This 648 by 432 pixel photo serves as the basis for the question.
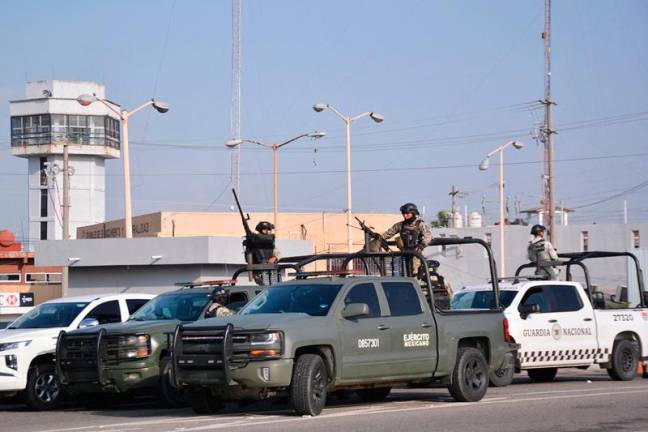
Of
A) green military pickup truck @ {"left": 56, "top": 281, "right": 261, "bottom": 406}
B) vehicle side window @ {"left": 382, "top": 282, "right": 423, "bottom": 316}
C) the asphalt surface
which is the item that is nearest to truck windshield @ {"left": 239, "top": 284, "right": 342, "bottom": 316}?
vehicle side window @ {"left": 382, "top": 282, "right": 423, "bottom": 316}

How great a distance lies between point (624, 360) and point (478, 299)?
3165mm

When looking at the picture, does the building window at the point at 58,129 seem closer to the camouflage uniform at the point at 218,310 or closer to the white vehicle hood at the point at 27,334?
the white vehicle hood at the point at 27,334

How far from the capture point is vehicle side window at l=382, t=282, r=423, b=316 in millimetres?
15031

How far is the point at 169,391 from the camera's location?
→ 15375 mm

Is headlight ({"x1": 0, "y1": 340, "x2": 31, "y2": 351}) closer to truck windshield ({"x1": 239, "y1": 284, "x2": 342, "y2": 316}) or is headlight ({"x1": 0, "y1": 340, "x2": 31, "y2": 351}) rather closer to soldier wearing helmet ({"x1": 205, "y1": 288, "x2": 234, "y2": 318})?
soldier wearing helmet ({"x1": 205, "y1": 288, "x2": 234, "y2": 318})

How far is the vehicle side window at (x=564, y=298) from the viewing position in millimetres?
20094

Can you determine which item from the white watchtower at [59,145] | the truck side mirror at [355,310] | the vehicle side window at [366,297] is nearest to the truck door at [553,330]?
the vehicle side window at [366,297]

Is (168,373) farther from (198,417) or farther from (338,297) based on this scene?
(338,297)

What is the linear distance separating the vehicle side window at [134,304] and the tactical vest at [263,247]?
2557 millimetres

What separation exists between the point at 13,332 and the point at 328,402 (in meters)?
Answer: 5.09

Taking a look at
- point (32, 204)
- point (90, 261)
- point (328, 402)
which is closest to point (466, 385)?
point (328, 402)

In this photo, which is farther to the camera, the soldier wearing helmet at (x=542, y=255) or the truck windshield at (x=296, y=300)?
the soldier wearing helmet at (x=542, y=255)

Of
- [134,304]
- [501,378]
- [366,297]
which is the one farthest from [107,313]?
[501,378]

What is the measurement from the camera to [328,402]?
16.3 m
